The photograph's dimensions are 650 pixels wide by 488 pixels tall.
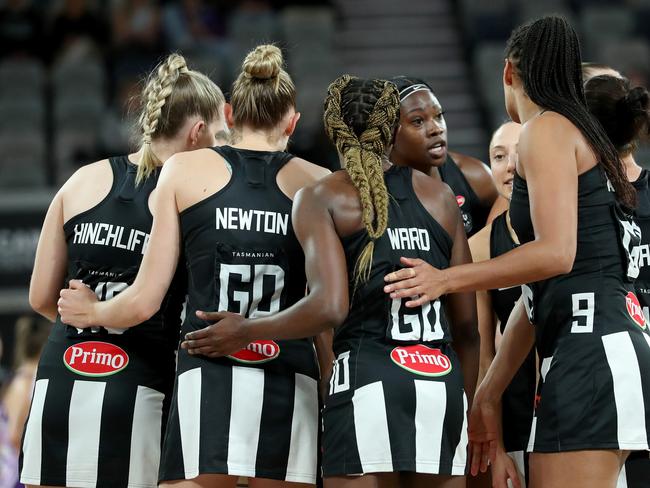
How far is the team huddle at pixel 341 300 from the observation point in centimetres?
325

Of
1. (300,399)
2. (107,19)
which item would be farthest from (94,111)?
(300,399)

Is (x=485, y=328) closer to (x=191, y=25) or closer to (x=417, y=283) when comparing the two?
(x=417, y=283)

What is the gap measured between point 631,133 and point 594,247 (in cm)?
59

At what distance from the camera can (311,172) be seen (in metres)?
3.79

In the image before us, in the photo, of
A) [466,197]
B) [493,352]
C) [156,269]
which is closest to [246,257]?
[156,269]

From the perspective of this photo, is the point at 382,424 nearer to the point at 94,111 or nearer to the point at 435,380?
the point at 435,380

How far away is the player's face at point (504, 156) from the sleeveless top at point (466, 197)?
13 centimetres

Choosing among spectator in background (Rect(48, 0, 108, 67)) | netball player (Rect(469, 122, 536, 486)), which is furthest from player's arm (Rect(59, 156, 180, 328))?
spectator in background (Rect(48, 0, 108, 67))

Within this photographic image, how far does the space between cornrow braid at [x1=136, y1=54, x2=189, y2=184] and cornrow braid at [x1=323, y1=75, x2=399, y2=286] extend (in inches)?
30.7

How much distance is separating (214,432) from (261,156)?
3.25 ft

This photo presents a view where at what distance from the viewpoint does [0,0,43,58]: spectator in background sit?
12.8 meters

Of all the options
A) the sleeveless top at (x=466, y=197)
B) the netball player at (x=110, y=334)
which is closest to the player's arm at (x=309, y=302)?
the netball player at (x=110, y=334)

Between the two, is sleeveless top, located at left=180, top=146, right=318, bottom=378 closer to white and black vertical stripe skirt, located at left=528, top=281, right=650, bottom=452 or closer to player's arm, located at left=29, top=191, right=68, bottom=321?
player's arm, located at left=29, top=191, right=68, bottom=321

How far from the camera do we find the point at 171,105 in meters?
4.05
